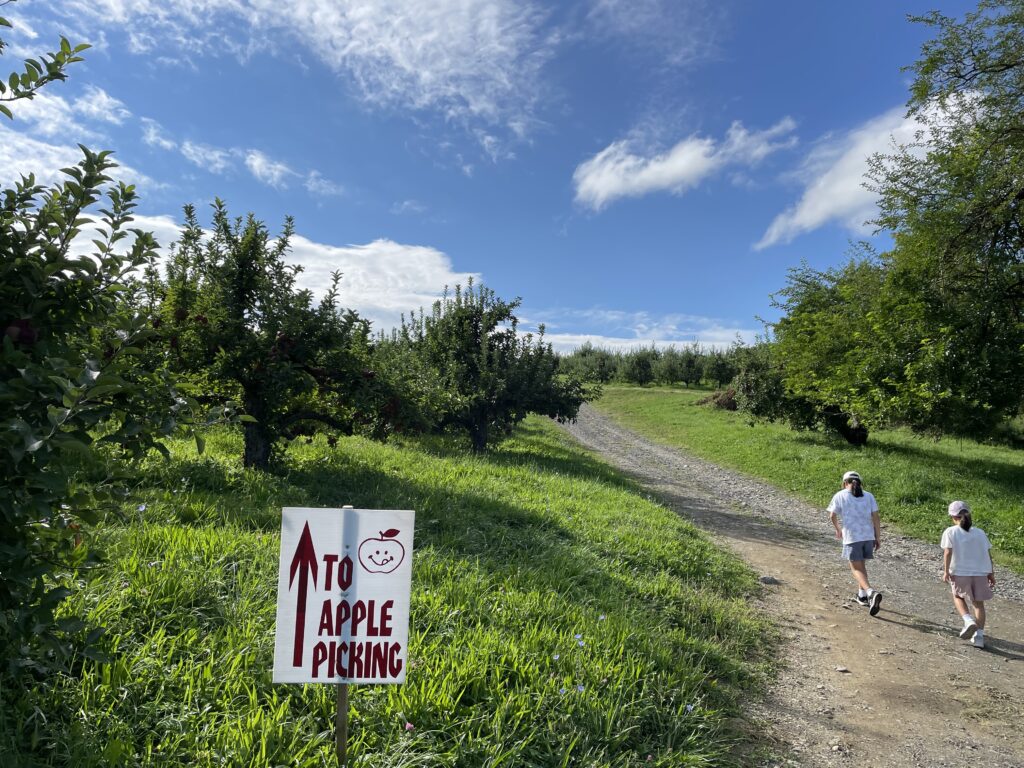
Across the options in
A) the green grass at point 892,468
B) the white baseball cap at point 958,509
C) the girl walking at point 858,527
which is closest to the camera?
the white baseball cap at point 958,509

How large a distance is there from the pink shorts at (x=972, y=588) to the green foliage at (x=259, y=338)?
7338 mm

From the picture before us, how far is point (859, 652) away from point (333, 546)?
5229 mm

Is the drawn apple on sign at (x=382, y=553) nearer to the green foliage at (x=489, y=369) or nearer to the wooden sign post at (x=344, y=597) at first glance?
the wooden sign post at (x=344, y=597)

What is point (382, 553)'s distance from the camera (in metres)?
2.63

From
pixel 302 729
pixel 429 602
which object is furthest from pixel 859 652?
pixel 302 729

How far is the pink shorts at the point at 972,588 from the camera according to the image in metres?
5.88

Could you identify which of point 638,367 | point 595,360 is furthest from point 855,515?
point 595,360

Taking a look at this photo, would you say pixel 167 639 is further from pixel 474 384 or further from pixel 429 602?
pixel 474 384

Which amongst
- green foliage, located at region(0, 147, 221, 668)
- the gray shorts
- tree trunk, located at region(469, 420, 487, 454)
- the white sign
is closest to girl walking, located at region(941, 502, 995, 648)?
the gray shorts

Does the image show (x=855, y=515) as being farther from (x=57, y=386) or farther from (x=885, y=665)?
(x=57, y=386)

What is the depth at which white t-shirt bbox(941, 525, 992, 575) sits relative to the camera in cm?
591

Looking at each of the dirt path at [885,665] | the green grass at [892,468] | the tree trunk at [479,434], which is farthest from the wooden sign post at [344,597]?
the tree trunk at [479,434]

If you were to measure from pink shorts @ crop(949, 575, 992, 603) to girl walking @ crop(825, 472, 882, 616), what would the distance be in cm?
87

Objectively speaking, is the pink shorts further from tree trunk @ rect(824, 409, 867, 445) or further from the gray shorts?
tree trunk @ rect(824, 409, 867, 445)
